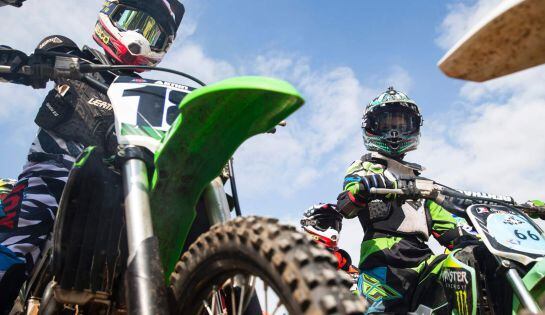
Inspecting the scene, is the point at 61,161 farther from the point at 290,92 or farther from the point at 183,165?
the point at 290,92

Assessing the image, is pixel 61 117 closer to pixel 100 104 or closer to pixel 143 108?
pixel 100 104

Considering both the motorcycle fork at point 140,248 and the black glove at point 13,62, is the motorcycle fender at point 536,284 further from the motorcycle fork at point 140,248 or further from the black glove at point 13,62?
the black glove at point 13,62

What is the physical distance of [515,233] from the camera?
3545 mm

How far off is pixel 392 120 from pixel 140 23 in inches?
119

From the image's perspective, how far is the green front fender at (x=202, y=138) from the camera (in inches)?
73.4

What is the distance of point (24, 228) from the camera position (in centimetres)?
285

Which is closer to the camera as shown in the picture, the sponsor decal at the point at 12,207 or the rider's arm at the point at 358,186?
the sponsor decal at the point at 12,207

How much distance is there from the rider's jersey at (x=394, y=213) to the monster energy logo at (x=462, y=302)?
3.60ft

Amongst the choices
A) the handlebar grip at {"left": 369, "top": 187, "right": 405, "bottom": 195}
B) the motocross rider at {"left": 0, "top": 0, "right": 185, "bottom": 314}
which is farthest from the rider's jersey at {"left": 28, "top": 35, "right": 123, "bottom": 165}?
the handlebar grip at {"left": 369, "top": 187, "right": 405, "bottom": 195}

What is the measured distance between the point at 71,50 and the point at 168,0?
88 centimetres

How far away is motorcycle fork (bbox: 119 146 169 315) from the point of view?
1.78m

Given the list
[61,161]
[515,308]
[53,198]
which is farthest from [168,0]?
[515,308]

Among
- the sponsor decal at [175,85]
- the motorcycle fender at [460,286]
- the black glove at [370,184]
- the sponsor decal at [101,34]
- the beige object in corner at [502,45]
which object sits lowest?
the beige object in corner at [502,45]

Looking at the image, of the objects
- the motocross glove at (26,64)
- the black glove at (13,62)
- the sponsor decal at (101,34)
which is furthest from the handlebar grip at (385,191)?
the black glove at (13,62)
